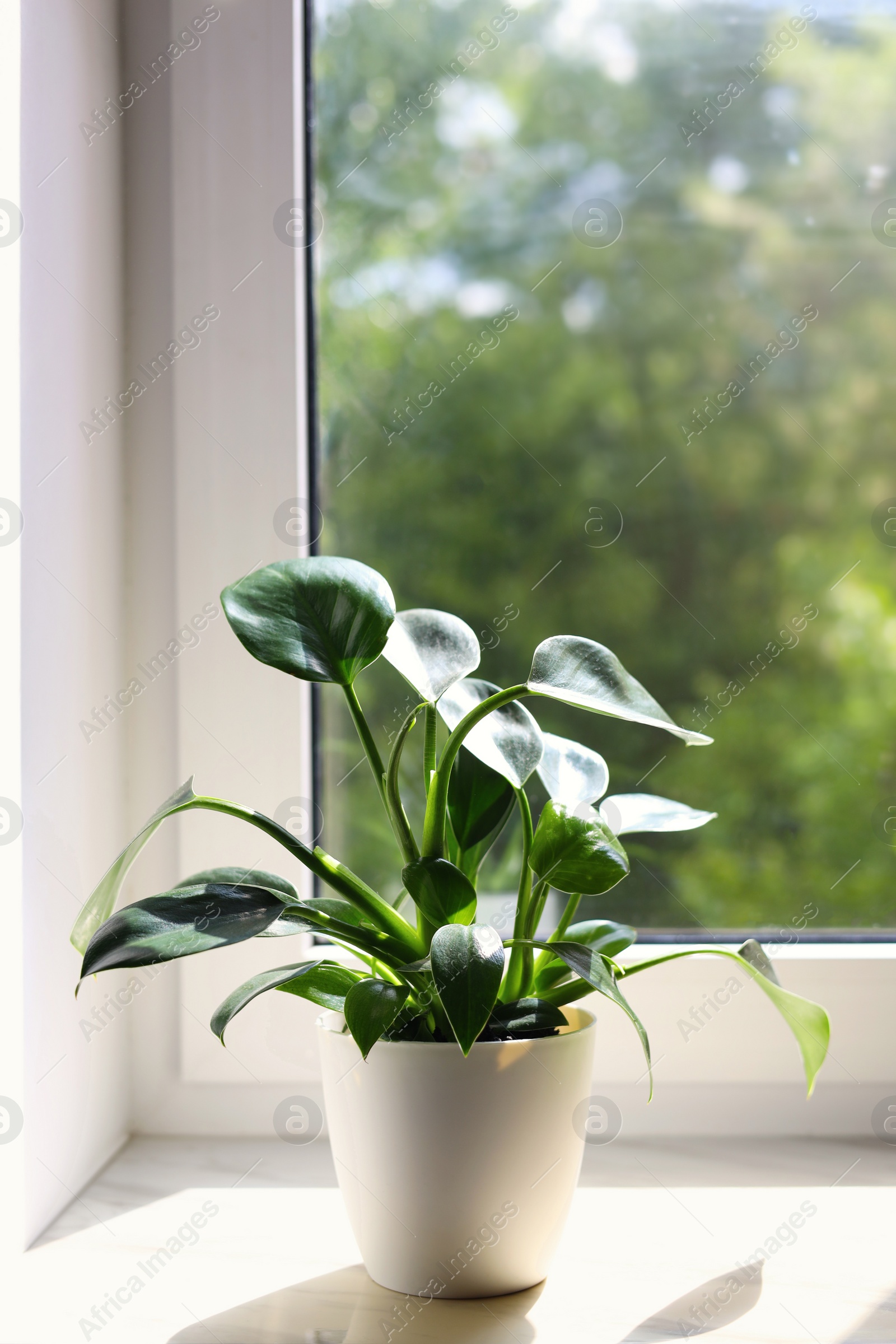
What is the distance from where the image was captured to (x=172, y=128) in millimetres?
783

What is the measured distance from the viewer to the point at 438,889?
503mm

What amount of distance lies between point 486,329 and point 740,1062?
0.63 m

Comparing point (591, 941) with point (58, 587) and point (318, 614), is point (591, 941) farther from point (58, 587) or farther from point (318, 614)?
point (58, 587)

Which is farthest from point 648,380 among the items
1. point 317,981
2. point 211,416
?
point 317,981

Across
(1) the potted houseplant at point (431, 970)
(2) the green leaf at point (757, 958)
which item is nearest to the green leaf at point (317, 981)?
(1) the potted houseplant at point (431, 970)

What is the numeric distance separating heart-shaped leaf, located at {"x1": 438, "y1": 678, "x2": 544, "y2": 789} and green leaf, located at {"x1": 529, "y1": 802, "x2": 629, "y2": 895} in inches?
1.2

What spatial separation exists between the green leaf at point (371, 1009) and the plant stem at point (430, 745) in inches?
4.4

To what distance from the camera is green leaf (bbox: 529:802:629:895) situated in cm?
52

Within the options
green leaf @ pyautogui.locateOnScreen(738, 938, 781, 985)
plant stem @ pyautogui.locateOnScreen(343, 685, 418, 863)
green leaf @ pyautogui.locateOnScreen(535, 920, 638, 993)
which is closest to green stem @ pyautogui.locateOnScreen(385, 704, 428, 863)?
plant stem @ pyautogui.locateOnScreen(343, 685, 418, 863)

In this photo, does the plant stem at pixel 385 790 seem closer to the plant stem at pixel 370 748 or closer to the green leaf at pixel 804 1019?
the plant stem at pixel 370 748

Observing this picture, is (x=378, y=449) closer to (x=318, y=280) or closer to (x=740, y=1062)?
(x=318, y=280)

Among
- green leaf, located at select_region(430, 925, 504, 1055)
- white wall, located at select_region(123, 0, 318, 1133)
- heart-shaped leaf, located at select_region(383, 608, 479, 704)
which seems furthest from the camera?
white wall, located at select_region(123, 0, 318, 1133)

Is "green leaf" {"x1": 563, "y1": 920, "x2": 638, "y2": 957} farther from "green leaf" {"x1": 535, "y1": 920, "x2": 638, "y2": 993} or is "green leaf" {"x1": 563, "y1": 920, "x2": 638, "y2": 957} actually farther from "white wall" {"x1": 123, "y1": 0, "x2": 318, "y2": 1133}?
"white wall" {"x1": 123, "y1": 0, "x2": 318, "y2": 1133}

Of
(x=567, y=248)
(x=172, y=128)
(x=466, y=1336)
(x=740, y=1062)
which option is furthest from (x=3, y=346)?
(x=740, y=1062)
